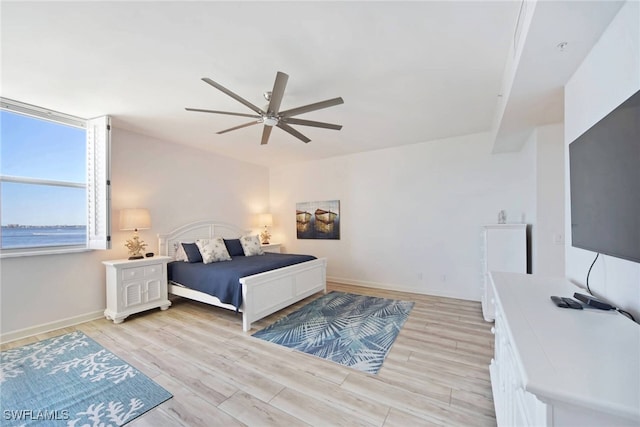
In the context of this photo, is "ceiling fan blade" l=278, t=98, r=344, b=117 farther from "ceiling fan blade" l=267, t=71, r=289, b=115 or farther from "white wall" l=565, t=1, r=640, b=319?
"white wall" l=565, t=1, r=640, b=319

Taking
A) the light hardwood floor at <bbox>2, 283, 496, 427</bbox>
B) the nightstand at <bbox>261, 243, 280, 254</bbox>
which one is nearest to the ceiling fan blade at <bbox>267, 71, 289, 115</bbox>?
the light hardwood floor at <bbox>2, 283, 496, 427</bbox>

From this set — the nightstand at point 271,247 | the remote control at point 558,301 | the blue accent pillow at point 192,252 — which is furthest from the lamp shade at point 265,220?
the remote control at point 558,301

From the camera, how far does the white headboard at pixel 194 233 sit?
418cm

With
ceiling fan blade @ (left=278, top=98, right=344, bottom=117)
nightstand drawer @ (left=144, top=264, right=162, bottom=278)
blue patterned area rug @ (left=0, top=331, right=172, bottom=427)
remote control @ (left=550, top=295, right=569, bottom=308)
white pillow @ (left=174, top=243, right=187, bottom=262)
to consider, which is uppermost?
ceiling fan blade @ (left=278, top=98, right=344, bottom=117)

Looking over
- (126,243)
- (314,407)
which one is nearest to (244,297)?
(314,407)

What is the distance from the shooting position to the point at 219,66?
7.46 feet

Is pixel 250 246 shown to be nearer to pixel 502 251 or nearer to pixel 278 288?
pixel 278 288

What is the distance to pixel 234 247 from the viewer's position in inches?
186

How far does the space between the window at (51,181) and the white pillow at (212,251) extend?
3.95ft

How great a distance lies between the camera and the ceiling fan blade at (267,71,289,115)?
76.2 inches

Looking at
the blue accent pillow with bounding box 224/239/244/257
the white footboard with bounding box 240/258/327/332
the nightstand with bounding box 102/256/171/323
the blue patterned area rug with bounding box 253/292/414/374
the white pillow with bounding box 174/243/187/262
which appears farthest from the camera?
the blue accent pillow with bounding box 224/239/244/257

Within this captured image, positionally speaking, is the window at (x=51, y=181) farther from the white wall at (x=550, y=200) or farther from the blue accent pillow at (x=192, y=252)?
the white wall at (x=550, y=200)

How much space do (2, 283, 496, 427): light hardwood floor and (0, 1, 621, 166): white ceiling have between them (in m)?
2.38

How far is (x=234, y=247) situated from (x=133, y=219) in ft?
5.42
